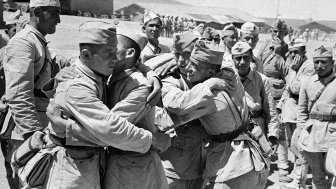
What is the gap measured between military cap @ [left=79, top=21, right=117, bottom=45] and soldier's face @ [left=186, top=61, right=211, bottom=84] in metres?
1.00

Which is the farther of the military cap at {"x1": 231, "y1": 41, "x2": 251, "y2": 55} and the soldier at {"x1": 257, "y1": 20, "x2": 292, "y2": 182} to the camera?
the soldier at {"x1": 257, "y1": 20, "x2": 292, "y2": 182}

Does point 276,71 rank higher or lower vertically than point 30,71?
lower

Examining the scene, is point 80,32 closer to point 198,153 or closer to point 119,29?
point 119,29

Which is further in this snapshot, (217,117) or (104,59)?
(217,117)

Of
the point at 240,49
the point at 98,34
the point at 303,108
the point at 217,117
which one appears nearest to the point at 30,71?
the point at 98,34

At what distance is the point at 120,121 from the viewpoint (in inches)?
104

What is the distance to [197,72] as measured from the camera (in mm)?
3533

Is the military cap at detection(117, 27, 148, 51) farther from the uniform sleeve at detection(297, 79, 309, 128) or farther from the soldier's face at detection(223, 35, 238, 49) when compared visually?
the soldier's face at detection(223, 35, 238, 49)

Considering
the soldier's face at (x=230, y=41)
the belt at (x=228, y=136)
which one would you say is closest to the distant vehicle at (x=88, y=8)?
the soldier's face at (x=230, y=41)

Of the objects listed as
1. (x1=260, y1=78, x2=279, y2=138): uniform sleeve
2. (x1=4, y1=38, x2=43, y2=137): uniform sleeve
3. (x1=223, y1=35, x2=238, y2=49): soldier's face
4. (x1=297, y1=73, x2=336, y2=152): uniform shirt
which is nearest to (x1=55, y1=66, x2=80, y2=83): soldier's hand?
(x1=4, y1=38, x2=43, y2=137): uniform sleeve

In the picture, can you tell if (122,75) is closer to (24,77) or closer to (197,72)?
(197,72)

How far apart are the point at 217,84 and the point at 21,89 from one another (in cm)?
165

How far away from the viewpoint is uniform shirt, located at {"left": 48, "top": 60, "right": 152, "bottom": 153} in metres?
2.58

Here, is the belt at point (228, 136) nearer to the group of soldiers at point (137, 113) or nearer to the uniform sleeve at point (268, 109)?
the group of soldiers at point (137, 113)
